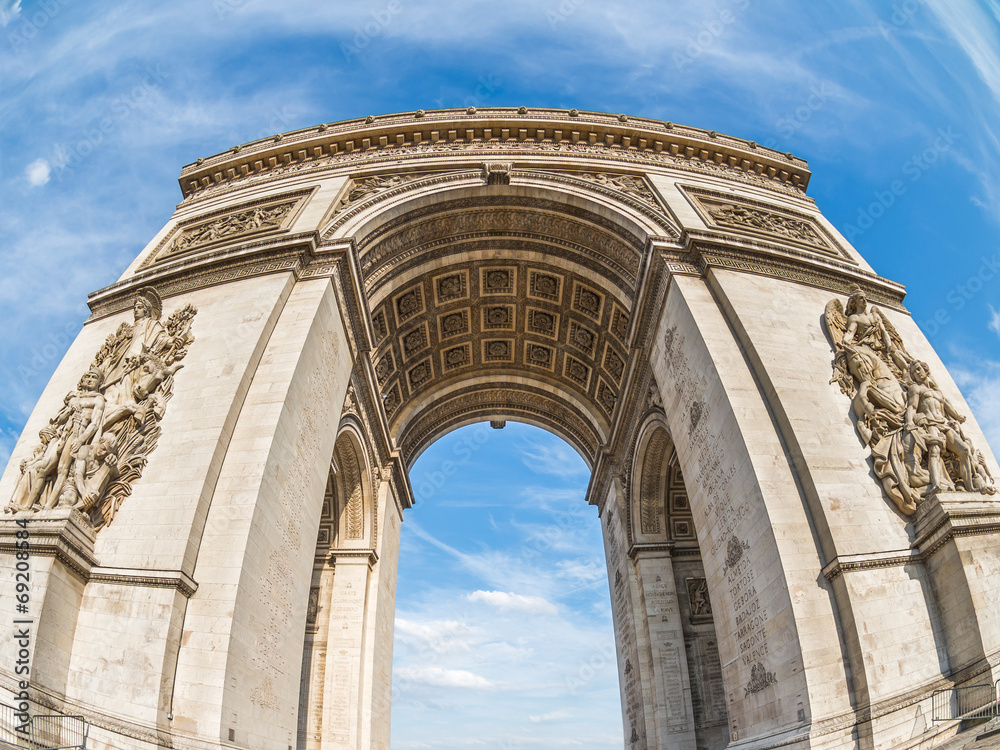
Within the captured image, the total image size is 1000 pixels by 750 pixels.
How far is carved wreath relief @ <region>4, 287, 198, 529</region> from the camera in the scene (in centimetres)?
919

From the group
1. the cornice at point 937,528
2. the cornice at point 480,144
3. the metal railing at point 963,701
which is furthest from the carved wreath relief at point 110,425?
the metal railing at point 963,701

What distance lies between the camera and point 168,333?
478 inches

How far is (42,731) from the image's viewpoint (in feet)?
23.9

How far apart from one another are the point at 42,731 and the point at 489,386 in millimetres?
16845

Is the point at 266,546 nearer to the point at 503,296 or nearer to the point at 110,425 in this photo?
the point at 110,425

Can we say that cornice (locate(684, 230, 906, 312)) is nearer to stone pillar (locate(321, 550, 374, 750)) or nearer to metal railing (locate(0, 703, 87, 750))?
stone pillar (locate(321, 550, 374, 750))

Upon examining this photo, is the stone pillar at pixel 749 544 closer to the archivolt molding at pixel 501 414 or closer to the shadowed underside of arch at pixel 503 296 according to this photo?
the shadowed underside of arch at pixel 503 296

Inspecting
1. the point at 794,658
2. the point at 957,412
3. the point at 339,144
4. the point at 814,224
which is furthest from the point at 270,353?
the point at 814,224

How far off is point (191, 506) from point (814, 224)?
16.9m

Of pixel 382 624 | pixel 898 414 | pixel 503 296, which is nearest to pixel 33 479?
pixel 382 624

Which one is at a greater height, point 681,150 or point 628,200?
point 681,150

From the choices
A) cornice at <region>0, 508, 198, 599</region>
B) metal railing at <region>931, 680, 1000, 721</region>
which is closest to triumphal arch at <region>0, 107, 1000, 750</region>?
cornice at <region>0, 508, 198, 599</region>

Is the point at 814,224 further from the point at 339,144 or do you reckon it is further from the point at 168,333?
the point at 168,333

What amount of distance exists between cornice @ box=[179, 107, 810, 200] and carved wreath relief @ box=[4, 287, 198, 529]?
7737 millimetres
